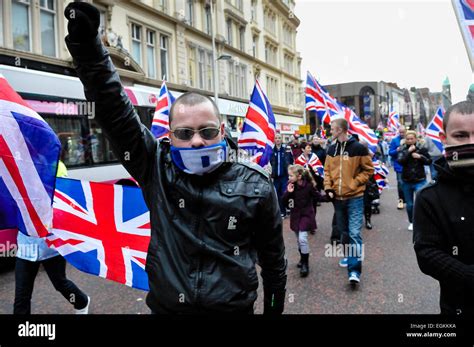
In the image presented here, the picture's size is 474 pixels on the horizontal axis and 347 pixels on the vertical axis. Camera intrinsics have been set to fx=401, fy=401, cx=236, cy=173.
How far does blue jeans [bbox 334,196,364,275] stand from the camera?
15.6ft

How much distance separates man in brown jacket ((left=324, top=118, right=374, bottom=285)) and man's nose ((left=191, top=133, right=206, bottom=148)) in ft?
12.1

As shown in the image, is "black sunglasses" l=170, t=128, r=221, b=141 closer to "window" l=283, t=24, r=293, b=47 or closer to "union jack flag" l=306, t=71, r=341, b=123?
"union jack flag" l=306, t=71, r=341, b=123

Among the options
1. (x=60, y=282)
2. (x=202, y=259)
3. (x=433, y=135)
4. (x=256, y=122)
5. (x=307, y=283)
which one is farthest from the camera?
(x=433, y=135)

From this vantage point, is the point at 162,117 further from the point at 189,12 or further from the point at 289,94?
the point at 289,94

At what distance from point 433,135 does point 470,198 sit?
8290 millimetres

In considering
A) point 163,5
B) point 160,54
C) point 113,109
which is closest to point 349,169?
point 113,109

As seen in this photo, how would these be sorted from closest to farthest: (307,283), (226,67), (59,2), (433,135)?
(307,283)
(433,135)
(59,2)
(226,67)

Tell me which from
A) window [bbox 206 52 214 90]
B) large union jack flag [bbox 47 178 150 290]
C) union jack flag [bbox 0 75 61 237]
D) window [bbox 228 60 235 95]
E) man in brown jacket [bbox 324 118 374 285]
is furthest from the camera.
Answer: window [bbox 228 60 235 95]

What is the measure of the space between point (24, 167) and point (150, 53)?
22040 mm

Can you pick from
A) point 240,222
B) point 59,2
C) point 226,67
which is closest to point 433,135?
point 240,222

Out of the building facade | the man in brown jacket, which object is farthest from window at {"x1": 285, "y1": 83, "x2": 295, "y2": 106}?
the man in brown jacket

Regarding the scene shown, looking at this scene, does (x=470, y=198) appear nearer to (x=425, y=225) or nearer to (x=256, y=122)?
(x=425, y=225)

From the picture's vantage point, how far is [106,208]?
3562 mm

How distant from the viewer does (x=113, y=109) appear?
1.63 metres
